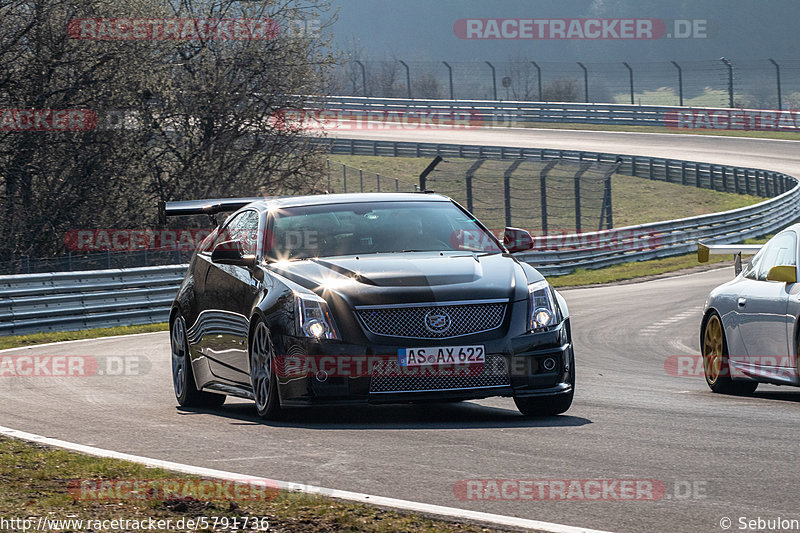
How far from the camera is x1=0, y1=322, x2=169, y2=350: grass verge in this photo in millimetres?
18578

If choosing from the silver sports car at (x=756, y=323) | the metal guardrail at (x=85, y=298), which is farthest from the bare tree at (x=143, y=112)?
the silver sports car at (x=756, y=323)

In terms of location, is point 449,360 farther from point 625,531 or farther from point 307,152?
point 307,152

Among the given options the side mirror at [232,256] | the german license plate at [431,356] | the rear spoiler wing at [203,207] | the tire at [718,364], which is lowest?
the tire at [718,364]

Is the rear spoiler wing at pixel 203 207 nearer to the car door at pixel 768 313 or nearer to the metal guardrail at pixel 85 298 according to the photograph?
the car door at pixel 768 313

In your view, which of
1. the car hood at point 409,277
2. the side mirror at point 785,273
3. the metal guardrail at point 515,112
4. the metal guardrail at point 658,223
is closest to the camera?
the car hood at point 409,277

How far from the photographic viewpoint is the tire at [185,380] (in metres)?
10.4

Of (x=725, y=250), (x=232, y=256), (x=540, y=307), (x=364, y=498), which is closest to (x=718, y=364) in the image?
(x=725, y=250)

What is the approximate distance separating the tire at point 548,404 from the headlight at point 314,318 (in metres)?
1.40

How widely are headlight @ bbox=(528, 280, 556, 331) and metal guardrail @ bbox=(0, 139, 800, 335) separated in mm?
12834

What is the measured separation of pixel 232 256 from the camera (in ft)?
30.7

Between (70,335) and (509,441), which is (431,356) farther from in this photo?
(70,335)

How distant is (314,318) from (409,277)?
68 centimetres

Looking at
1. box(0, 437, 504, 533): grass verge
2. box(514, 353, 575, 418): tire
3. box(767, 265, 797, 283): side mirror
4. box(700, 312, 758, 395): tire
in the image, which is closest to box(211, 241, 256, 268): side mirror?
box(514, 353, 575, 418): tire

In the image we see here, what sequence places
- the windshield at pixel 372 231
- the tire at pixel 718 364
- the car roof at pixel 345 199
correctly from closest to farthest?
the windshield at pixel 372 231, the car roof at pixel 345 199, the tire at pixel 718 364
